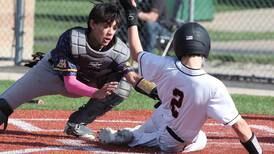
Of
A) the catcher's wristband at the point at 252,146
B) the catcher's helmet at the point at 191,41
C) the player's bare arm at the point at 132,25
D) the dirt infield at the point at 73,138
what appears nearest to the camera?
the catcher's wristband at the point at 252,146

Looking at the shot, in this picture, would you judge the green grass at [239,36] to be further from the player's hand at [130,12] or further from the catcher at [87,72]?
the player's hand at [130,12]

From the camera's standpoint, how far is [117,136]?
705 cm

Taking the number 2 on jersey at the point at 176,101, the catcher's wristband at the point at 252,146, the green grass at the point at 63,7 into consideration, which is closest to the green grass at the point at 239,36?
the green grass at the point at 63,7

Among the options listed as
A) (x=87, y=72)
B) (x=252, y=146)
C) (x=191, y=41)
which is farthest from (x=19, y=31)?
(x=252, y=146)

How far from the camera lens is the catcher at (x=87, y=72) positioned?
716cm

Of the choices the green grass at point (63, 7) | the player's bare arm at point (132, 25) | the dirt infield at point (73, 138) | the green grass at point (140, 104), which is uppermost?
the player's bare arm at point (132, 25)

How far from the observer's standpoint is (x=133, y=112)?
31.1ft

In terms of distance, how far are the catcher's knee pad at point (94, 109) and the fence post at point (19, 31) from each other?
6.71 m

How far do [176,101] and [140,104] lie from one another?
365 cm

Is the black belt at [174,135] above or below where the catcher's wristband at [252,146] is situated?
below

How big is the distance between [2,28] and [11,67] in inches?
40.0

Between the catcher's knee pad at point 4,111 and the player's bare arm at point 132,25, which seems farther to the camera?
the catcher's knee pad at point 4,111

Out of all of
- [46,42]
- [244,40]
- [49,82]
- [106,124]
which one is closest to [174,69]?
[49,82]

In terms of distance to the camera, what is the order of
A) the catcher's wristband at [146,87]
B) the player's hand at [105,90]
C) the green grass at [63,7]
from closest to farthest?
1. the player's hand at [105,90]
2. the catcher's wristband at [146,87]
3. the green grass at [63,7]
